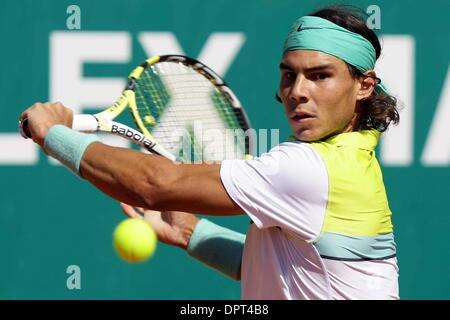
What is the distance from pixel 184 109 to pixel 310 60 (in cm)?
94

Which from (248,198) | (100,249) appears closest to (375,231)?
(248,198)

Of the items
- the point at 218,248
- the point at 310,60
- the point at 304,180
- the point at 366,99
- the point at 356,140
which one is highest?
the point at 310,60

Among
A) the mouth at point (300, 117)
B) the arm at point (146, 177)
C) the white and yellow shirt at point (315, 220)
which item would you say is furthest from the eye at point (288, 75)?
the arm at point (146, 177)

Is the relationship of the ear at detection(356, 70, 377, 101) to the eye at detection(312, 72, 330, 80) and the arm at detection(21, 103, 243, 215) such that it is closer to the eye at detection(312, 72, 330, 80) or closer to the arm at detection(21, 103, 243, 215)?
the eye at detection(312, 72, 330, 80)

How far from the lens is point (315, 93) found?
9.43ft

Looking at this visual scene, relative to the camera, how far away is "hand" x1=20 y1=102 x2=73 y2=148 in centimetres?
283

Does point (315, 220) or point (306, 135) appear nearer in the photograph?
point (315, 220)

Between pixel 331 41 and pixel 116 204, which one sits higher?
pixel 331 41

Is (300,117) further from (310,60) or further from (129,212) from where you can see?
(129,212)

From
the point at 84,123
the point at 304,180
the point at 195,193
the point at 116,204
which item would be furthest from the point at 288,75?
the point at 116,204

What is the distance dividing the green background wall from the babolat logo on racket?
1276mm

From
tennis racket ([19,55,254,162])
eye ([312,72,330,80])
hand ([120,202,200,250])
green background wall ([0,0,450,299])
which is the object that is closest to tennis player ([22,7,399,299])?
eye ([312,72,330,80])
